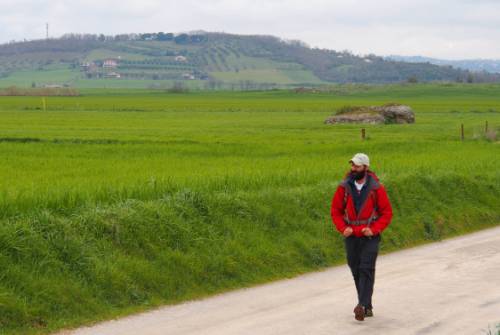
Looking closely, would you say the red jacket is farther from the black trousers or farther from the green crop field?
the green crop field

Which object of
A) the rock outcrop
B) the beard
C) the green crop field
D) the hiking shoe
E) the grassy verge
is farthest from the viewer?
the rock outcrop

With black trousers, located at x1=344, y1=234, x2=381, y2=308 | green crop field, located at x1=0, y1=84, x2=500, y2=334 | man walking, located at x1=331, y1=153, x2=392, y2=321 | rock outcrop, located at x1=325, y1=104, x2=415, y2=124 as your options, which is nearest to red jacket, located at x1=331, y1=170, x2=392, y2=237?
man walking, located at x1=331, y1=153, x2=392, y2=321

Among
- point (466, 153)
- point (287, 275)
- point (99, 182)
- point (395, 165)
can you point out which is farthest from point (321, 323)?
point (466, 153)

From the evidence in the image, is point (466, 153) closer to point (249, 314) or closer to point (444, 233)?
point (444, 233)

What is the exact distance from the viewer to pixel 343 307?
12.0m

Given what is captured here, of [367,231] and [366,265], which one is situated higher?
[367,231]

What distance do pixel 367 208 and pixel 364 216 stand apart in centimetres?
10

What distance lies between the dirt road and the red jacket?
3.66ft

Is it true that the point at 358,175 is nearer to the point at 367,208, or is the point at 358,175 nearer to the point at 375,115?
the point at 367,208

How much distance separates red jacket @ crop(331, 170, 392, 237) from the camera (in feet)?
37.1

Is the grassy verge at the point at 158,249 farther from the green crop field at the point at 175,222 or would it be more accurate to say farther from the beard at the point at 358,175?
the beard at the point at 358,175

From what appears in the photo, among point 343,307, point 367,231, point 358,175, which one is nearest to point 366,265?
point 367,231

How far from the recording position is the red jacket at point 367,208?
37.1ft

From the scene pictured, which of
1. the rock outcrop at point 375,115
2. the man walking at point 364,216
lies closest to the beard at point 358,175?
the man walking at point 364,216
